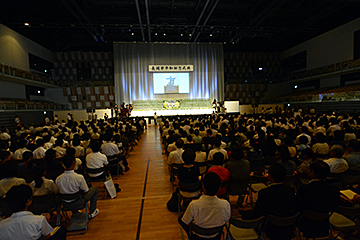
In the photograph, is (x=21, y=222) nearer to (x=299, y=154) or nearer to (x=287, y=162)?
(x=287, y=162)

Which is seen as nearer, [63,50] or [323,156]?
[323,156]

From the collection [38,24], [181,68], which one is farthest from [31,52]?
[181,68]

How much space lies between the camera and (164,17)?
71.0 ft

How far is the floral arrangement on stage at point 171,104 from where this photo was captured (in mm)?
24942

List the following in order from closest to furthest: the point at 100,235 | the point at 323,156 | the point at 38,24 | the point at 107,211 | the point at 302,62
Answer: the point at 100,235 < the point at 107,211 < the point at 323,156 < the point at 38,24 < the point at 302,62

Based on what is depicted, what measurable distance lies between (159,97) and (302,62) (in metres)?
19.5

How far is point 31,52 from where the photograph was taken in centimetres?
2169

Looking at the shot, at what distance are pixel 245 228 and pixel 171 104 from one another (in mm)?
23035

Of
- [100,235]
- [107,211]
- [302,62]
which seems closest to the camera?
[100,235]

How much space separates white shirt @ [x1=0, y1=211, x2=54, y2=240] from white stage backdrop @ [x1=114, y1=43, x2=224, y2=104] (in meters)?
24.9

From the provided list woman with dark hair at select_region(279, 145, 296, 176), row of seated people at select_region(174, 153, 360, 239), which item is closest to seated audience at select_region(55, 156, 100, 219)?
row of seated people at select_region(174, 153, 360, 239)

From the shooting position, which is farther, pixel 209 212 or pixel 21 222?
pixel 209 212

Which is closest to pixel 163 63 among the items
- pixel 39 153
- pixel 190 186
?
pixel 39 153

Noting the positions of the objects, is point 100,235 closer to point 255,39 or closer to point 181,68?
point 181,68
